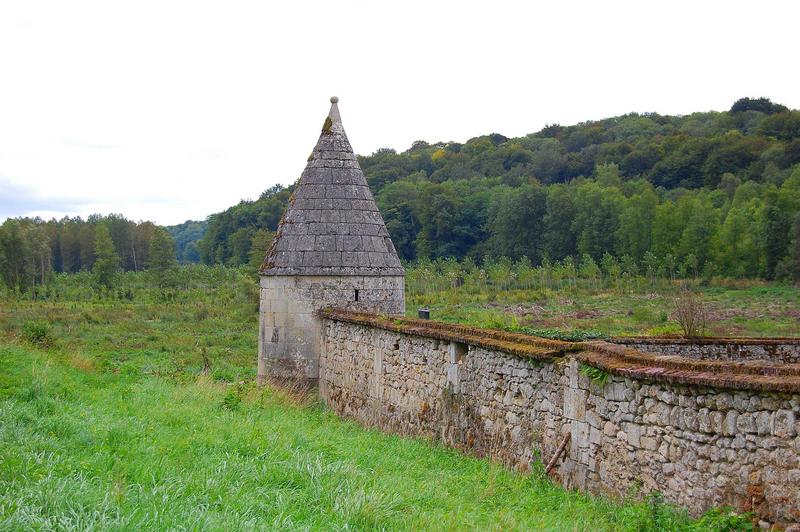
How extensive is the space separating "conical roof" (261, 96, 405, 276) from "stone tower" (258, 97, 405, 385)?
0.06 feet

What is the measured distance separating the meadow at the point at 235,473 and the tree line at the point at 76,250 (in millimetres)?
42413

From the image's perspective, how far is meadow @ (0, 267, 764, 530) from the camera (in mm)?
5301

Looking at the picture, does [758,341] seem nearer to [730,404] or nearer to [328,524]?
[730,404]

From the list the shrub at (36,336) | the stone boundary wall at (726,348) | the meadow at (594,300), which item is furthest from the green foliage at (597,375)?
the shrub at (36,336)

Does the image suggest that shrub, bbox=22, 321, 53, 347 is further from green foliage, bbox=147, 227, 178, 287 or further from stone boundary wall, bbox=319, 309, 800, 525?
green foliage, bbox=147, 227, 178, 287

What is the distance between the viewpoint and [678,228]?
6153cm

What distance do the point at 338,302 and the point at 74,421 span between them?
6660 mm

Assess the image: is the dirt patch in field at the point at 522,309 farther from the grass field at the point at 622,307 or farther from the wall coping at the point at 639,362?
the wall coping at the point at 639,362

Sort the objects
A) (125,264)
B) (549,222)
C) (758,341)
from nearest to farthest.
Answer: (758,341) → (549,222) → (125,264)

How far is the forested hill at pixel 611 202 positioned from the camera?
182 ft

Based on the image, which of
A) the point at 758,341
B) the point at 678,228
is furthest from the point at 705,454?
the point at 678,228

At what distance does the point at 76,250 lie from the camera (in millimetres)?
93125

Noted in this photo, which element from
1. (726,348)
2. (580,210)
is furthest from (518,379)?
(580,210)

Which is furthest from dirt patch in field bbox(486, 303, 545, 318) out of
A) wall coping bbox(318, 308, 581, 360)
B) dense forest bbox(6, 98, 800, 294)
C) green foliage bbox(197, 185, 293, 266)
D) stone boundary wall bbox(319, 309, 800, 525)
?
green foliage bbox(197, 185, 293, 266)
